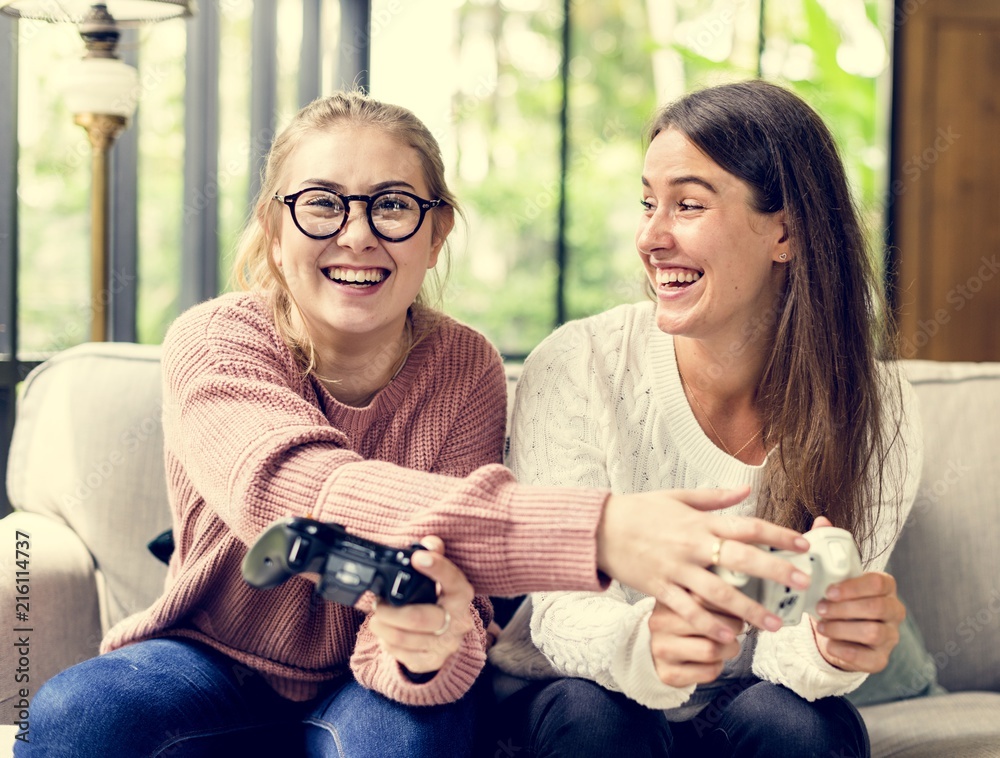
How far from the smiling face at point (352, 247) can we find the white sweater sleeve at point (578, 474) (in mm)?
223

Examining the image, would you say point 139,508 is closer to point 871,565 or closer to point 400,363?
point 400,363

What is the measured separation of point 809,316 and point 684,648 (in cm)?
54

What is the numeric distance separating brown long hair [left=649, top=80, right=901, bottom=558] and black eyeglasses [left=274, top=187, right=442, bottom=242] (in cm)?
38

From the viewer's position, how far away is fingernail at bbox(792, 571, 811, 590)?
99cm

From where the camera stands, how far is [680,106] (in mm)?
1433

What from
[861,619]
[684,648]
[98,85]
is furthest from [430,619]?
[98,85]

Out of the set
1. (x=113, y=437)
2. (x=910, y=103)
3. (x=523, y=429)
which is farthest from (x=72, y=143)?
(x=910, y=103)

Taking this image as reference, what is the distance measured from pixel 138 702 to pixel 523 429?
573 millimetres

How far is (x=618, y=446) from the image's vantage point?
4.71ft

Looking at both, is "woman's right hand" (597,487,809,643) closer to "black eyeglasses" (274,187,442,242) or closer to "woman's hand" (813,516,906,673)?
"woman's hand" (813,516,906,673)

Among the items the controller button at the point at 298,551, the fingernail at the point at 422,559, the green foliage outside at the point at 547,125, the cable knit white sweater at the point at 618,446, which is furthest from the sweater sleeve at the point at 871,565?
the green foliage outside at the point at 547,125

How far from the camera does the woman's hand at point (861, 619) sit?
3.67 feet

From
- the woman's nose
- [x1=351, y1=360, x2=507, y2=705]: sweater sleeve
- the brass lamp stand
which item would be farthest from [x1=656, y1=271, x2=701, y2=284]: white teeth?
the brass lamp stand

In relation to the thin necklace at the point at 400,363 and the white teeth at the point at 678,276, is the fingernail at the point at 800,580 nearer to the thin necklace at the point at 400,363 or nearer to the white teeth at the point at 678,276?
the white teeth at the point at 678,276
